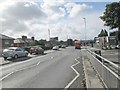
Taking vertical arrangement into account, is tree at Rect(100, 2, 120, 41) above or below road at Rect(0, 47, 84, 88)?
above

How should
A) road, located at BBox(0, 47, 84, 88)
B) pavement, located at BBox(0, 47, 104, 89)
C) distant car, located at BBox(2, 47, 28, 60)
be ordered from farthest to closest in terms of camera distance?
distant car, located at BBox(2, 47, 28, 60) < road, located at BBox(0, 47, 84, 88) < pavement, located at BBox(0, 47, 104, 89)

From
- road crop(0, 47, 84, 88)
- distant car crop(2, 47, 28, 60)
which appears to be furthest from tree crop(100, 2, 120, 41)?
road crop(0, 47, 84, 88)

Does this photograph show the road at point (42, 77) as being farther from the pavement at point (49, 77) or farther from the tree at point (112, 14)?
the tree at point (112, 14)

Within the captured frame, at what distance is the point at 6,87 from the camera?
1186cm

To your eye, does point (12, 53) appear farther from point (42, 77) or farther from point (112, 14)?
point (112, 14)

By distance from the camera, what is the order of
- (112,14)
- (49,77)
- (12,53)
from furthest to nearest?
(112,14) → (12,53) → (49,77)

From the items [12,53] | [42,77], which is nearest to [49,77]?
[42,77]

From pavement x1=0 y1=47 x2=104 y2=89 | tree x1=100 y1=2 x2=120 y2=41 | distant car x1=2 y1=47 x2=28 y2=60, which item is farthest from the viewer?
tree x1=100 y1=2 x2=120 y2=41

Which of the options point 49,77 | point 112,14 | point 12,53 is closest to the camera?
point 49,77

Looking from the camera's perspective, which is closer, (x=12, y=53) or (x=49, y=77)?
(x=49, y=77)

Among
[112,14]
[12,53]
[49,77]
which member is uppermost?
[112,14]

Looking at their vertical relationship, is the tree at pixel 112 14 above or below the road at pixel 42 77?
above

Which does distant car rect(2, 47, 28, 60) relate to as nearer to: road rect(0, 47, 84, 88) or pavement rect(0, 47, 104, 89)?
road rect(0, 47, 84, 88)

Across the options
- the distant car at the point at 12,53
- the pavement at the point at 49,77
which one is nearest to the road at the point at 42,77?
the pavement at the point at 49,77
